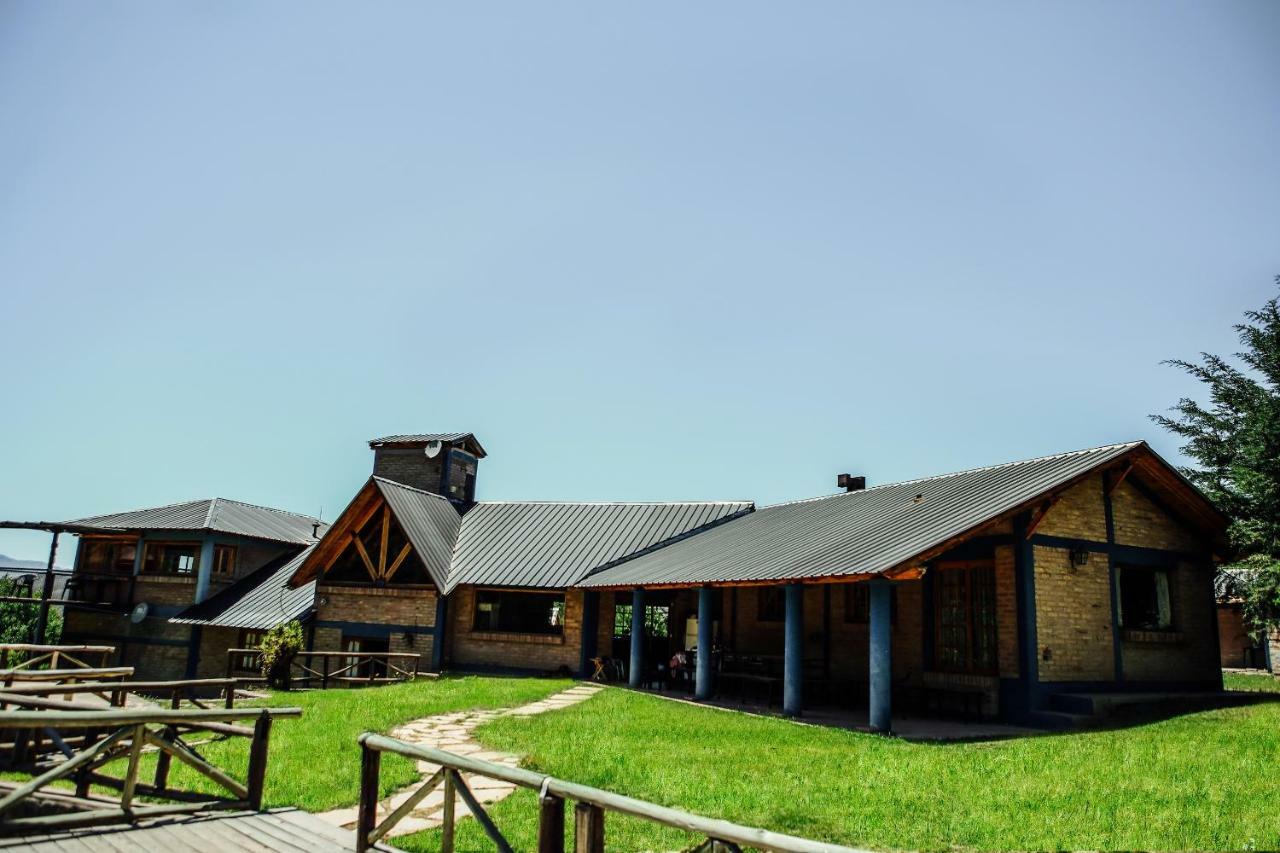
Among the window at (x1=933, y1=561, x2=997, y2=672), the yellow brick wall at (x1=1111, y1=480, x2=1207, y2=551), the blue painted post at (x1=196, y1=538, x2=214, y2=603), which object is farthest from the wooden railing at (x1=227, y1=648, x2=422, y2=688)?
the yellow brick wall at (x1=1111, y1=480, x2=1207, y2=551)

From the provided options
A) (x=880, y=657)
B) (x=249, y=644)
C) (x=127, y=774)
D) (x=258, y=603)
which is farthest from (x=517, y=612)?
(x=127, y=774)

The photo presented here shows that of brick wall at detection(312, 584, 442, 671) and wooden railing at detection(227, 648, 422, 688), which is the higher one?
brick wall at detection(312, 584, 442, 671)

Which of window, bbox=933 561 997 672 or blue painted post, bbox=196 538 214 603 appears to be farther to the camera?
blue painted post, bbox=196 538 214 603

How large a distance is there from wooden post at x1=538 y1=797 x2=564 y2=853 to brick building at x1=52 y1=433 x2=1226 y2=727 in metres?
8.09


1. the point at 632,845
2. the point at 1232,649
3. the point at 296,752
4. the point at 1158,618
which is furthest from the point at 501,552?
the point at 1232,649

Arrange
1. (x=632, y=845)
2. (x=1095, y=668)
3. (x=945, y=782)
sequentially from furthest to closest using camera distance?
1. (x=1095, y=668)
2. (x=945, y=782)
3. (x=632, y=845)

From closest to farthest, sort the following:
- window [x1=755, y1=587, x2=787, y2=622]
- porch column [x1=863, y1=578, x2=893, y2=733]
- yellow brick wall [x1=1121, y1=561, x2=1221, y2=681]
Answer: porch column [x1=863, y1=578, x2=893, y2=733] < yellow brick wall [x1=1121, y1=561, x2=1221, y2=681] < window [x1=755, y1=587, x2=787, y2=622]

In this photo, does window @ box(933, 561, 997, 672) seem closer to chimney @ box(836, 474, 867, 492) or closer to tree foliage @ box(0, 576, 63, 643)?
chimney @ box(836, 474, 867, 492)

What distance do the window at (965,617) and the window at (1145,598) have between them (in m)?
3.12

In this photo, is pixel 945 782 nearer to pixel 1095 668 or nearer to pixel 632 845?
pixel 632 845

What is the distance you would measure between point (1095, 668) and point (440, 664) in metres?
Answer: 15.8

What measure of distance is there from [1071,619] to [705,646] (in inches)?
266

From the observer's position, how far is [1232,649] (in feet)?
85.6

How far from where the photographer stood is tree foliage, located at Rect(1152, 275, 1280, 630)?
61.0 feet
